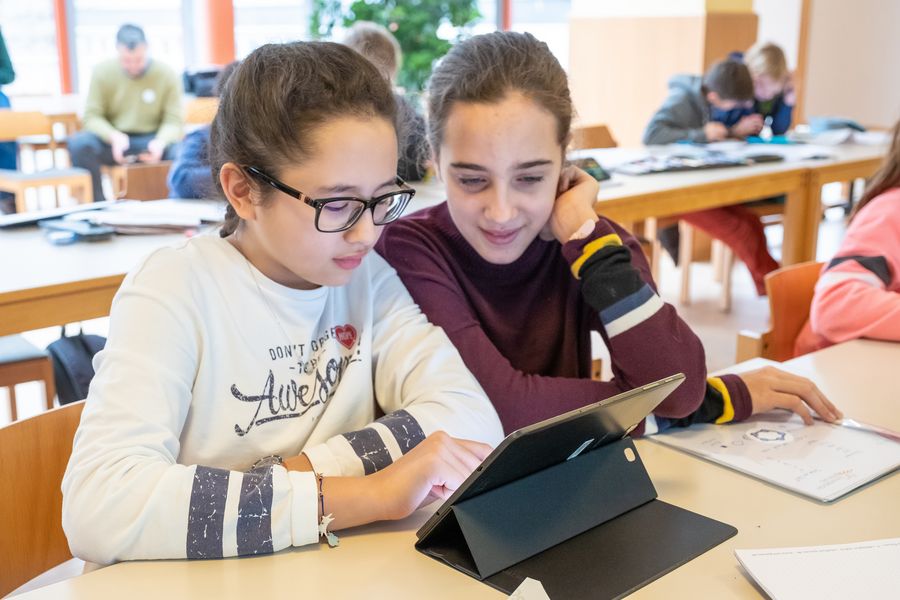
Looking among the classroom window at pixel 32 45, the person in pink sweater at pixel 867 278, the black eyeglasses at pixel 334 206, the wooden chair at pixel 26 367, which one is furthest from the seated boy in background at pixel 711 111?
the classroom window at pixel 32 45

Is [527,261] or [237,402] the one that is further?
[527,261]

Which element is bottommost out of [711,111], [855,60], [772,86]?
[711,111]

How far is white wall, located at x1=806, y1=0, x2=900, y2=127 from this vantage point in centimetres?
727

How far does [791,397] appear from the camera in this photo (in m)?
1.27

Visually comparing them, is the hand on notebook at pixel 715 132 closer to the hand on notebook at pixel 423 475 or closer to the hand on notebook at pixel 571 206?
the hand on notebook at pixel 571 206

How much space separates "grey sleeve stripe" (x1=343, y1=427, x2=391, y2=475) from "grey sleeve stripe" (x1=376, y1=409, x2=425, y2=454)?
21 millimetres

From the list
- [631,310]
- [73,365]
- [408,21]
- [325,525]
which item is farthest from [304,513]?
[408,21]

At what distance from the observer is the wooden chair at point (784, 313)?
71.2 inches

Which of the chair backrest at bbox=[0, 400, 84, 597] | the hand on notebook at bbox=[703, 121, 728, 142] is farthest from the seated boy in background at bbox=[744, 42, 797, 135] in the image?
the chair backrest at bbox=[0, 400, 84, 597]

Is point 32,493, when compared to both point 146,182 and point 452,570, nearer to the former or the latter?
point 452,570

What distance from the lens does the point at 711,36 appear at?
225 inches

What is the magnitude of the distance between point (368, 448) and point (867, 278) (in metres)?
1.12

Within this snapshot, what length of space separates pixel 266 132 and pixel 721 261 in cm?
378

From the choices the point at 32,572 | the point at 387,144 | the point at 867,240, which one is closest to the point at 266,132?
the point at 387,144
